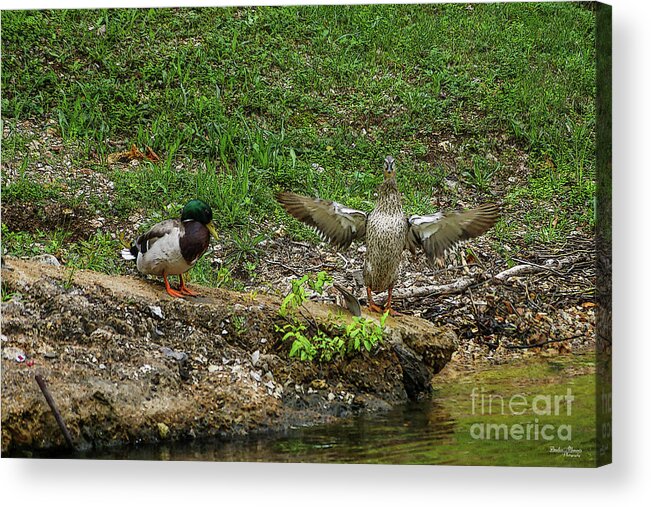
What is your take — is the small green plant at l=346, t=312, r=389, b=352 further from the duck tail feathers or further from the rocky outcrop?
the duck tail feathers

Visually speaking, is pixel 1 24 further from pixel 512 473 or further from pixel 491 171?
pixel 512 473

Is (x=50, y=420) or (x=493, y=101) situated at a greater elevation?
(x=493, y=101)

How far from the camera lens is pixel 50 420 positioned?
23.9ft

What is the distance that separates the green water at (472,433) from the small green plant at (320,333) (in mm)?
406

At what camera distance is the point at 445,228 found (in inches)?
298

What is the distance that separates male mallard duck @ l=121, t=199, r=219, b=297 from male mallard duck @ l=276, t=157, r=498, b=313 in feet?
2.15

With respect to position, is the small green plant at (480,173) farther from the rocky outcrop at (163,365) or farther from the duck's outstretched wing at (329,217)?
the rocky outcrop at (163,365)

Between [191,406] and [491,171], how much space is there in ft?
7.01

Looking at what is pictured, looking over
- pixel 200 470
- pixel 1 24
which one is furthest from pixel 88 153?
→ pixel 200 470

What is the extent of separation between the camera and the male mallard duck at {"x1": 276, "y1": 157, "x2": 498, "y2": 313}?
24.8ft

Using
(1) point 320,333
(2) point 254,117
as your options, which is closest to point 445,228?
(1) point 320,333

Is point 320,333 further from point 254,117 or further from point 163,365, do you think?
point 254,117

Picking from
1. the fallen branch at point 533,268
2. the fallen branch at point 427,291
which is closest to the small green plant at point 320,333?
the fallen branch at point 427,291

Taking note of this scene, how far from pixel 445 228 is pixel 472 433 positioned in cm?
115
